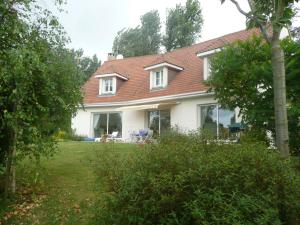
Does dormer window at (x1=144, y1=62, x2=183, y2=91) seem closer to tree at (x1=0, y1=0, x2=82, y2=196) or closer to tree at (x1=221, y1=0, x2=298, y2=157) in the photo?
tree at (x1=0, y1=0, x2=82, y2=196)

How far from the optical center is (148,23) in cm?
5359

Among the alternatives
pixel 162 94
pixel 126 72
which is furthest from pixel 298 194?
pixel 126 72

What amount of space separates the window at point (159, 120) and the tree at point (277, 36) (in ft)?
54.8

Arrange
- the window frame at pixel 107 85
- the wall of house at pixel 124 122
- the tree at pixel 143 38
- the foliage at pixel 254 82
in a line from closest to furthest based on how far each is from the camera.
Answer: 1. the foliage at pixel 254 82
2. the wall of house at pixel 124 122
3. the window frame at pixel 107 85
4. the tree at pixel 143 38

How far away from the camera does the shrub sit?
15.2 ft

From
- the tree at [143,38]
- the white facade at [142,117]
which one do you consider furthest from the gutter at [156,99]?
the tree at [143,38]

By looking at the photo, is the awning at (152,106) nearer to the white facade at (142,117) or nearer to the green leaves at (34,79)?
the white facade at (142,117)

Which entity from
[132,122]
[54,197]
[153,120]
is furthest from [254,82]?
[132,122]

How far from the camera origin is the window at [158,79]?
2531 centimetres

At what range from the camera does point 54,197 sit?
8297 millimetres

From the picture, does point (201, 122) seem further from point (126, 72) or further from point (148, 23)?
point (148, 23)

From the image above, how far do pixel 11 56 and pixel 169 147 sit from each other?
3746 millimetres

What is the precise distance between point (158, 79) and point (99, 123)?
22.7 ft

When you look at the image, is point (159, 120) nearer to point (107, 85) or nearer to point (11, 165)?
point (107, 85)
